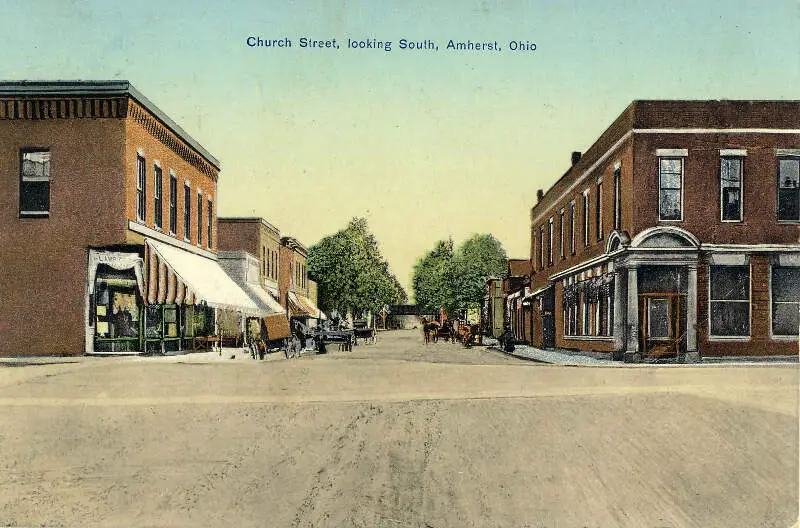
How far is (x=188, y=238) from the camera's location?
3444 cm

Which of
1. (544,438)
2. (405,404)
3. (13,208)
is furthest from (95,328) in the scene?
(544,438)

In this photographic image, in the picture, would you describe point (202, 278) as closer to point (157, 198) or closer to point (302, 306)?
point (157, 198)

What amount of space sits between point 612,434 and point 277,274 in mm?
46477

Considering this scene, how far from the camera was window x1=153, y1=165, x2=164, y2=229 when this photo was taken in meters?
29.6

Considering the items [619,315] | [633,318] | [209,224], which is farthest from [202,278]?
[633,318]

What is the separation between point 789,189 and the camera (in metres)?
23.9

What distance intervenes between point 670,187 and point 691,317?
397cm

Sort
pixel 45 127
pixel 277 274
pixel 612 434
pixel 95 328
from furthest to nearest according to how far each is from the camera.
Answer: pixel 277 274, pixel 95 328, pixel 45 127, pixel 612 434

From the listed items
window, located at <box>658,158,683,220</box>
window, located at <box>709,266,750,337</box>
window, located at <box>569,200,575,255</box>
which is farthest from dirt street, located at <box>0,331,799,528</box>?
window, located at <box>569,200,575,255</box>

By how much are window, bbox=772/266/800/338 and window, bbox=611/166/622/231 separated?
535 centimetres

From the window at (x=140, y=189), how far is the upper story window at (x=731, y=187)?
1741 cm

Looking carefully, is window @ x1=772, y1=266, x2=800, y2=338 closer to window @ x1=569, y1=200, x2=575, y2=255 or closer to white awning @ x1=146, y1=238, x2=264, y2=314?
window @ x1=569, y1=200, x2=575, y2=255

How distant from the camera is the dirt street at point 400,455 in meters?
7.57

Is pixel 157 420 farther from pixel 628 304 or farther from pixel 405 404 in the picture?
pixel 628 304
